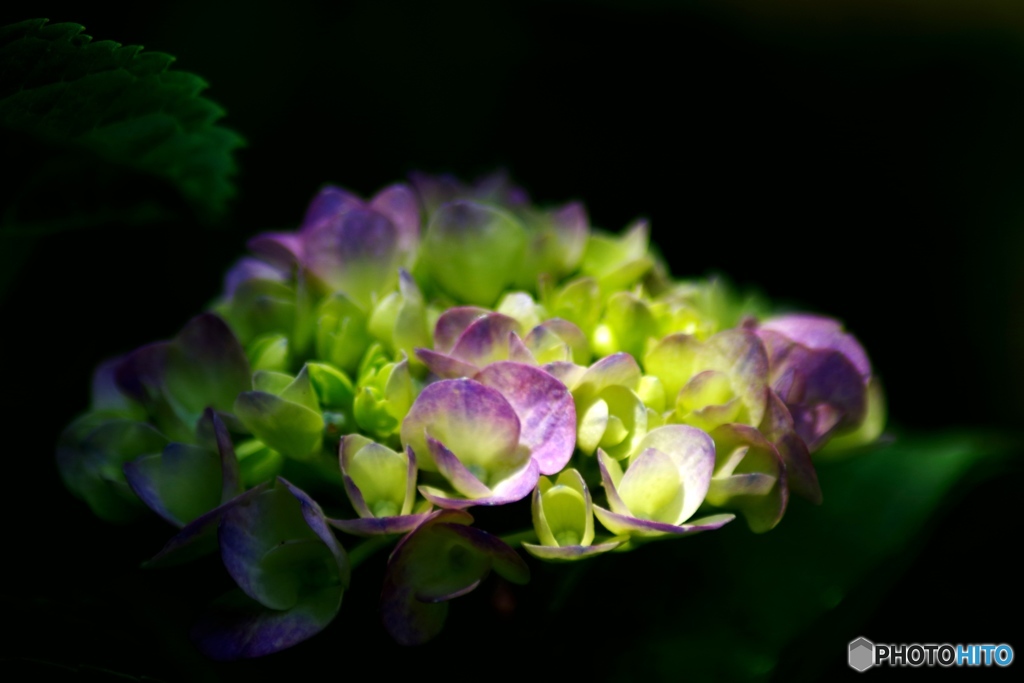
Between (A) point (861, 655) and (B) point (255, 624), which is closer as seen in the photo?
(B) point (255, 624)

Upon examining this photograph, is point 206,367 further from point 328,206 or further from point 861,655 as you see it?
point 861,655

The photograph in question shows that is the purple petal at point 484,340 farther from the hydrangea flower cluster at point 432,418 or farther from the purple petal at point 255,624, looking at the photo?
the purple petal at point 255,624

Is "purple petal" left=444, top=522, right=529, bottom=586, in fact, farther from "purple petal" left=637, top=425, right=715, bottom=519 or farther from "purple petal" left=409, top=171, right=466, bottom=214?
"purple petal" left=409, top=171, right=466, bottom=214

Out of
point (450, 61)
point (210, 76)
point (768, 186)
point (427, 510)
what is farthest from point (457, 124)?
point (427, 510)

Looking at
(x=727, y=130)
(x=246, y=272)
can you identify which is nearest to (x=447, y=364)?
(x=246, y=272)

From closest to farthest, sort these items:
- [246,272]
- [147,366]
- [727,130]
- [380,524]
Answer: [380,524]
[147,366]
[246,272]
[727,130]

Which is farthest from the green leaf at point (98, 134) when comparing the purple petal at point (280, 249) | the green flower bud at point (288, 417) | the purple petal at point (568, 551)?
the purple petal at point (568, 551)

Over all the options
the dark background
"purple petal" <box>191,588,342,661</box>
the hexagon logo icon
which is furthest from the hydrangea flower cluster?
the dark background

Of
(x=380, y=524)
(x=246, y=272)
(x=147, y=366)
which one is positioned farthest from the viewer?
(x=246, y=272)
